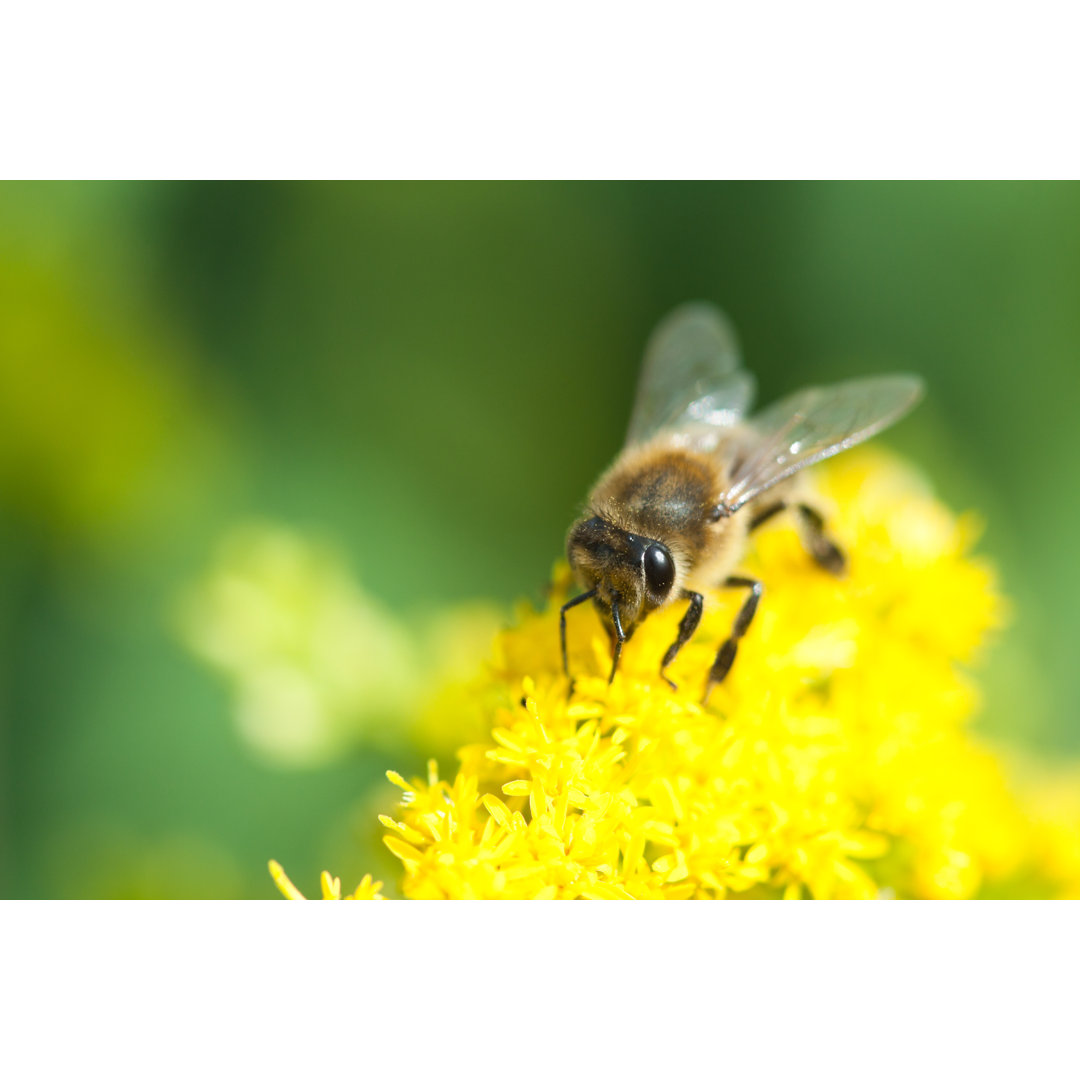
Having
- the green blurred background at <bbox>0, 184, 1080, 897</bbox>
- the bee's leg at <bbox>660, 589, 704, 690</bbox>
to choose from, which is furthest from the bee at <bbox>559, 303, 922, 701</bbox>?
the green blurred background at <bbox>0, 184, 1080, 897</bbox>

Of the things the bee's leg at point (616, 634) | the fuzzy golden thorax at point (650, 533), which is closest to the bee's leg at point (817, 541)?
the fuzzy golden thorax at point (650, 533)

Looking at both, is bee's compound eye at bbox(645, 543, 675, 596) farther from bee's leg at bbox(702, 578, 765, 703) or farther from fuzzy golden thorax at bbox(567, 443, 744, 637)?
bee's leg at bbox(702, 578, 765, 703)

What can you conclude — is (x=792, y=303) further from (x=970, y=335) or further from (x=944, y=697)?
(x=944, y=697)

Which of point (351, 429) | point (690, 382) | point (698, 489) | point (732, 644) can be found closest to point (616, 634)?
point (732, 644)
